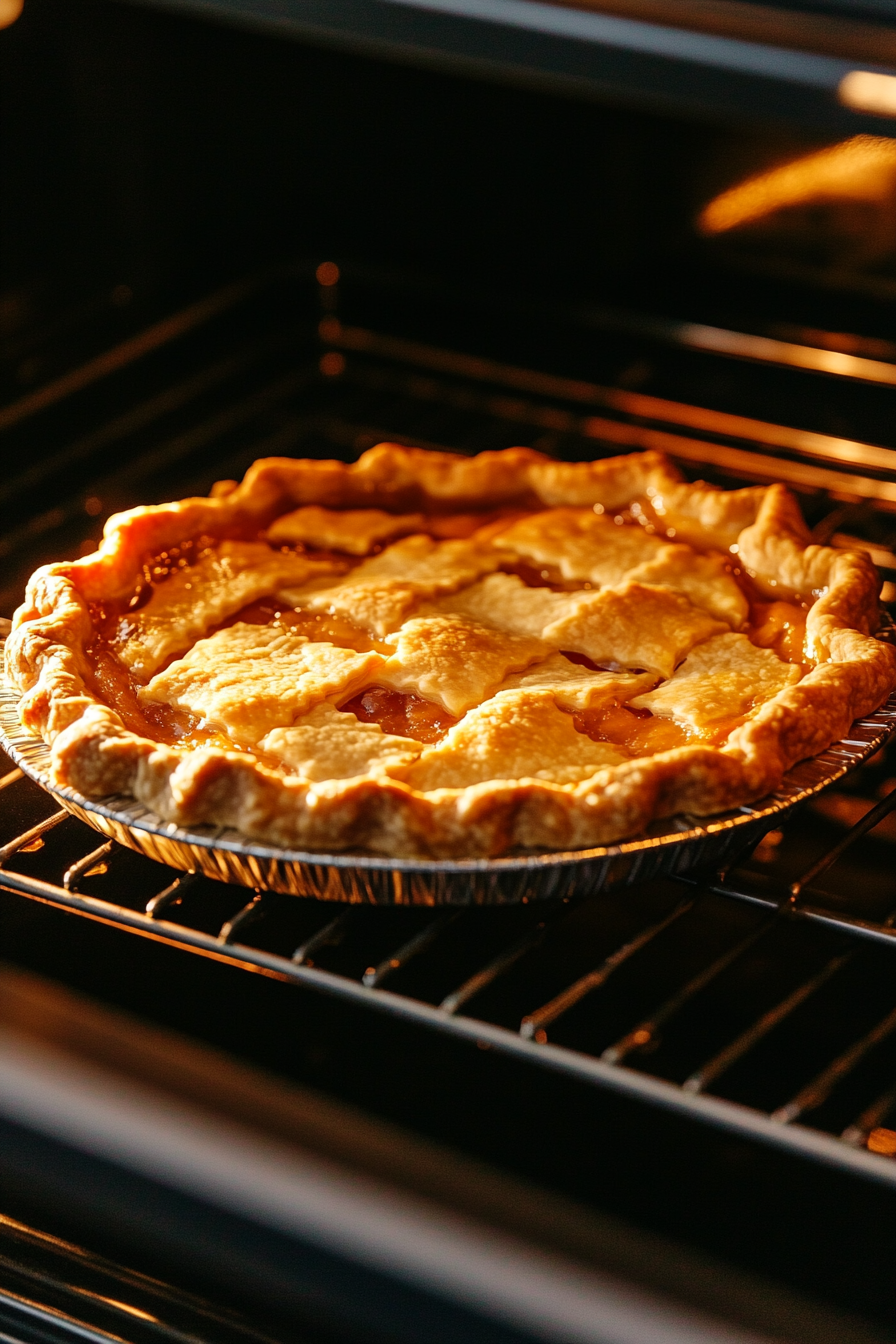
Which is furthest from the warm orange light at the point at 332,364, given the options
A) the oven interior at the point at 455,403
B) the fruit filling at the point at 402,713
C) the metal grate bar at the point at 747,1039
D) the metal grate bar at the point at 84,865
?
the metal grate bar at the point at 747,1039

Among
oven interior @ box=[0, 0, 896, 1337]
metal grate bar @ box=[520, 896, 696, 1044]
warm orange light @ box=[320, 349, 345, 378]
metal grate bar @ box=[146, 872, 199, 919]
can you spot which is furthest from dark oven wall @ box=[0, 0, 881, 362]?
metal grate bar @ box=[520, 896, 696, 1044]

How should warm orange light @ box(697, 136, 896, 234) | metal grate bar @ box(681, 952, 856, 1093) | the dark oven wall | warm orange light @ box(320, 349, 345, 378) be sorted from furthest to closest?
1. warm orange light @ box(320, 349, 345, 378)
2. the dark oven wall
3. warm orange light @ box(697, 136, 896, 234)
4. metal grate bar @ box(681, 952, 856, 1093)

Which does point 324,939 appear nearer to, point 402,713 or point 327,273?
point 402,713

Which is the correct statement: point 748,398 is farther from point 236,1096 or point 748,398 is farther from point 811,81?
point 236,1096

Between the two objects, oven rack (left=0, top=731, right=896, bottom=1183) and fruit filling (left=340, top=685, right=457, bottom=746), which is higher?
fruit filling (left=340, top=685, right=457, bottom=746)

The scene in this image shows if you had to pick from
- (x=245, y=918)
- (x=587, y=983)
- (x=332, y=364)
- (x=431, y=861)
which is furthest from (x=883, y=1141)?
(x=332, y=364)

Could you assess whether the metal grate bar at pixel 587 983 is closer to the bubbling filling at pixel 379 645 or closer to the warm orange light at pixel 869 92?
the bubbling filling at pixel 379 645

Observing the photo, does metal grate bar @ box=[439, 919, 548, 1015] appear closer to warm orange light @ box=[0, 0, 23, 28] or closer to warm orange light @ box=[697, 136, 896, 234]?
warm orange light @ box=[697, 136, 896, 234]

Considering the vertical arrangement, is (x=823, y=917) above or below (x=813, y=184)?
below

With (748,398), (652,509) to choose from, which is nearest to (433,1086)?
(652,509)
